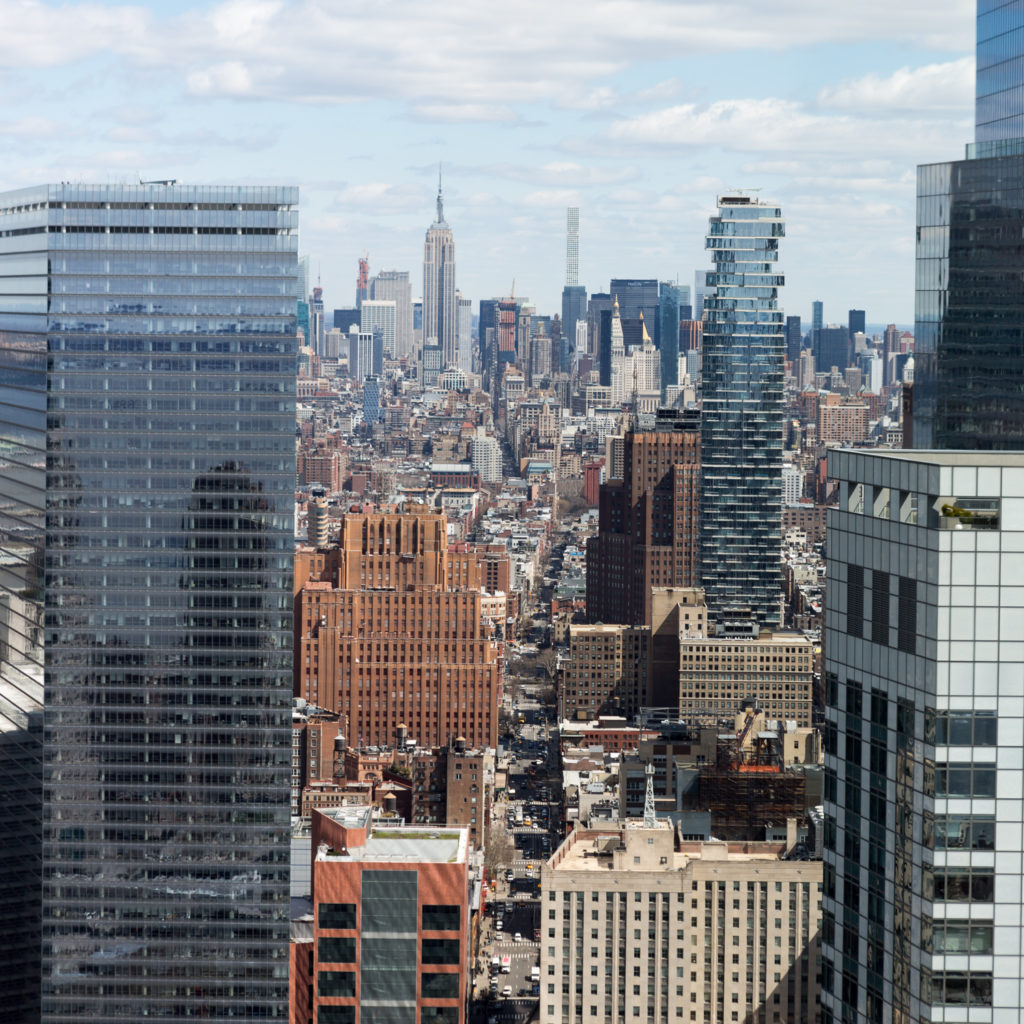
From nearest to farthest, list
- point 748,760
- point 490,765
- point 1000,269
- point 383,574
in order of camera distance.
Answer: point 1000,269 → point 748,760 → point 490,765 → point 383,574

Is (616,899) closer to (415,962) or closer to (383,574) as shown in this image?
(415,962)

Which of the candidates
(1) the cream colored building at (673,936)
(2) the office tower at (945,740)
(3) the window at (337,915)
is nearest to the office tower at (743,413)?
(1) the cream colored building at (673,936)

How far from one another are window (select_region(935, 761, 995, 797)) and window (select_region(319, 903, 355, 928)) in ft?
182

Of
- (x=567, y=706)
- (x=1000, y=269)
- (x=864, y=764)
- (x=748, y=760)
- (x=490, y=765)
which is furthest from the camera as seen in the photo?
(x=567, y=706)

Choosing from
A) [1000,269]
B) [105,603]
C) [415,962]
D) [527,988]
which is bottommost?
[527,988]

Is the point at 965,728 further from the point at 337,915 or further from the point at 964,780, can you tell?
the point at 337,915

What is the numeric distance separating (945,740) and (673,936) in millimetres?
53614

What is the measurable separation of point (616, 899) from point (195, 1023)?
62.8 ft

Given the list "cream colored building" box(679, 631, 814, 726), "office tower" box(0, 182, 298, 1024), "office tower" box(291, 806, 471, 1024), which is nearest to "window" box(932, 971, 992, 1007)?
"office tower" box(291, 806, 471, 1024)

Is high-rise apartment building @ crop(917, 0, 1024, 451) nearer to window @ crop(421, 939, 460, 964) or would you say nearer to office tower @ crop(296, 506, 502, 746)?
window @ crop(421, 939, 460, 964)

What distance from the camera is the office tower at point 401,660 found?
170625mm

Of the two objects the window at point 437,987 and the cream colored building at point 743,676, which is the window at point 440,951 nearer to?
the window at point 437,987

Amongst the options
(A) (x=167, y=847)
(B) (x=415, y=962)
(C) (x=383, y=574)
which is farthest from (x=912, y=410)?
(C) (x=383, y=574)

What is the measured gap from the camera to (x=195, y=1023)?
88.7m
